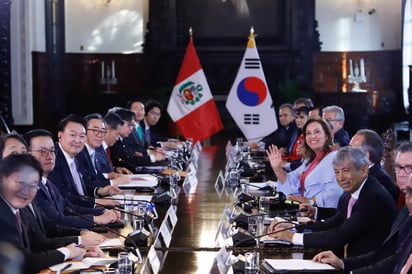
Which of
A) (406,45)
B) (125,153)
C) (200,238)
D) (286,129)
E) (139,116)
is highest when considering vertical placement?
(406,45)

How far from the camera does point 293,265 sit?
344 centimetres

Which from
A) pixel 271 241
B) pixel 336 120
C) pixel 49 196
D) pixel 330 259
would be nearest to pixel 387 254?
pixel 330 259

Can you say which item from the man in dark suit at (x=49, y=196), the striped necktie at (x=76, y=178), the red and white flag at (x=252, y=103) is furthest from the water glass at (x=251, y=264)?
the red and white flag at (x=252, y=103)

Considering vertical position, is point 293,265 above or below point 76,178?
below

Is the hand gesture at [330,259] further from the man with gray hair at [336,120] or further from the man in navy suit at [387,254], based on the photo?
the man with gray hair at [336,120]

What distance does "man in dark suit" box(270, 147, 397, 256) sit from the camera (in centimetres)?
385

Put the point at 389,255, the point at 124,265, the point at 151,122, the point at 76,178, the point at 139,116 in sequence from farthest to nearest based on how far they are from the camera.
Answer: the point at 151,122
the point at 139,116
the point at 76,178
the point at 389,255
the point at 124,265

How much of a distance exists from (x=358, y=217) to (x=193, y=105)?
6714mm

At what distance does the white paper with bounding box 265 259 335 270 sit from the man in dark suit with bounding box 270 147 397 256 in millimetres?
355

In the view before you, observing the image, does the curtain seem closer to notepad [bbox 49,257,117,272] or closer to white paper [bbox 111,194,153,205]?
white paper [bbox 111,194,153,205]

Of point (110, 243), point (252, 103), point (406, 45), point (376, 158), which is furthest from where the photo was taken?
point (406, 45)

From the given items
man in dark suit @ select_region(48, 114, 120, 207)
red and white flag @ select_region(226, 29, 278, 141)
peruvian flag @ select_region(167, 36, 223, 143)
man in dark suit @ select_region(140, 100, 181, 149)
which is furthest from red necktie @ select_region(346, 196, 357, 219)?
peruvian flag @ select_region(167, 36, 223, 143)

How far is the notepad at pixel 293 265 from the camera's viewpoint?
3.38 metres

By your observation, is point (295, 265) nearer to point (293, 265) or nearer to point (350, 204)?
point (293, 265)
